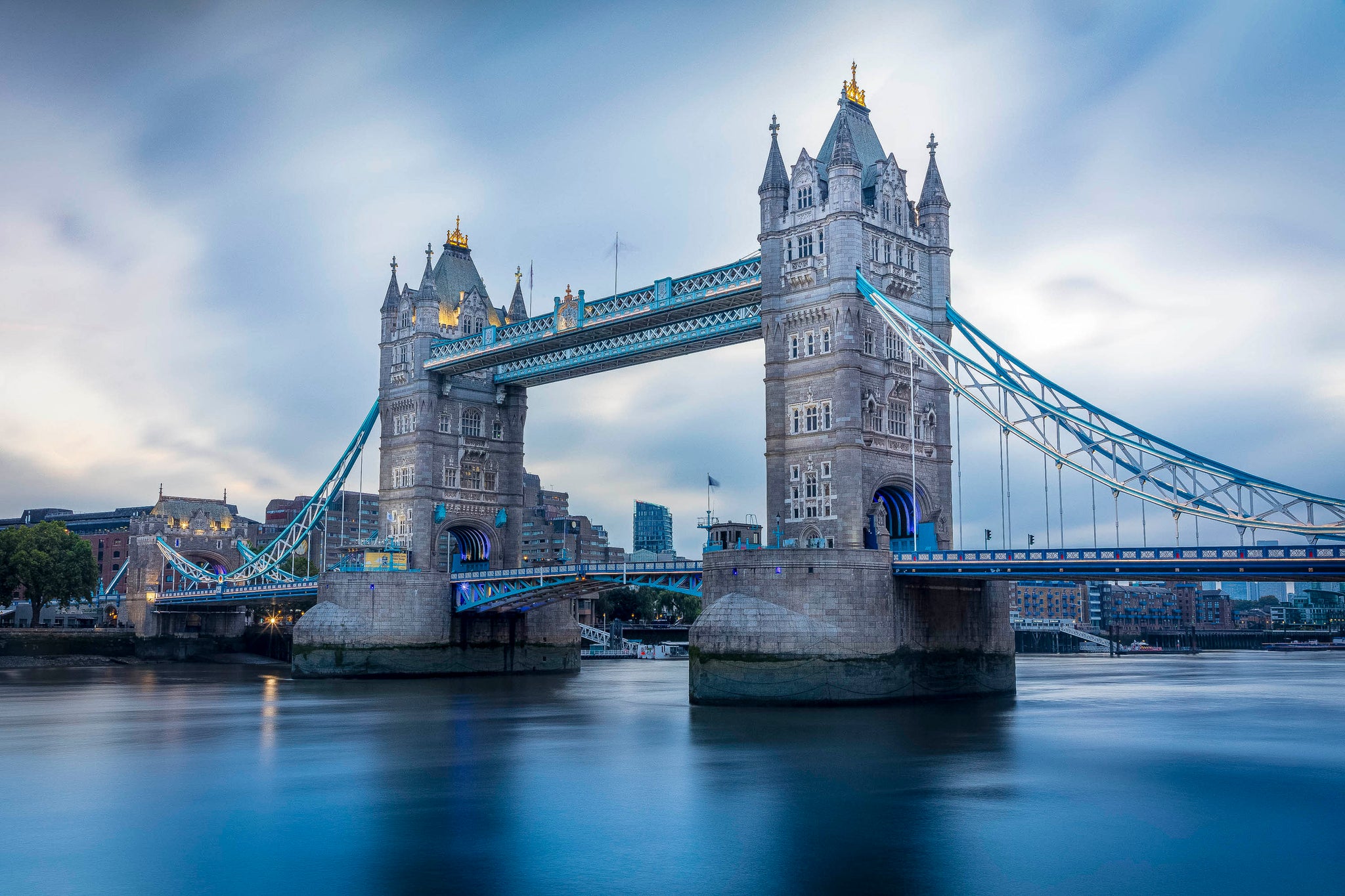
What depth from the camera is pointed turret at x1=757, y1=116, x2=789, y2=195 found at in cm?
5478

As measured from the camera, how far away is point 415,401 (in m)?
75.4

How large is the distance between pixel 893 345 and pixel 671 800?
102 feet

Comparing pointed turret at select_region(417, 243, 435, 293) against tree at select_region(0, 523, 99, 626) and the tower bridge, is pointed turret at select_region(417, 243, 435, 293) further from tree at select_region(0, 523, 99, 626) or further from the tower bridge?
tree at select_region(0, 523, 99, 626)

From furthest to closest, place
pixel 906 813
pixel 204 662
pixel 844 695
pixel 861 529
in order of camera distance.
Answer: pixel 204 662
pixel 861 529
pixel 844 695
pixel 906 813

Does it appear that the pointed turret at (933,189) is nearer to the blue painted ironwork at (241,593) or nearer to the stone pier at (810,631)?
the stone pier at (810,631)

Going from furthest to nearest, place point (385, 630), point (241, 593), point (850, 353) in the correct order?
point (241, 593) < point (385, 630) < point (850, 353)

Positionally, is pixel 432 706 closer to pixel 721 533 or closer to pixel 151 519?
pixel 721 533

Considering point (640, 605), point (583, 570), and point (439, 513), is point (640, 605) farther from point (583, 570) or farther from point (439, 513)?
point (583, 570)

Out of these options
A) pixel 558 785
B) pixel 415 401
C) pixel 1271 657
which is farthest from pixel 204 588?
pixel 1271 657

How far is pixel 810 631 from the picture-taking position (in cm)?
4541

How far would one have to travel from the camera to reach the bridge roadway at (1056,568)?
38.2 m

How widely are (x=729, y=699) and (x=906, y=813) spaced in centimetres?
2141

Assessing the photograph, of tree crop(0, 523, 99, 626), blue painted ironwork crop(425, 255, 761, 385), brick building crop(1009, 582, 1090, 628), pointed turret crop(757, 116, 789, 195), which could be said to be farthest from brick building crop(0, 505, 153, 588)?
brick building crop(1009, 582, 1090, 628)

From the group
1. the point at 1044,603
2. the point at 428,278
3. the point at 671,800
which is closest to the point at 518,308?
the point at 428,278
